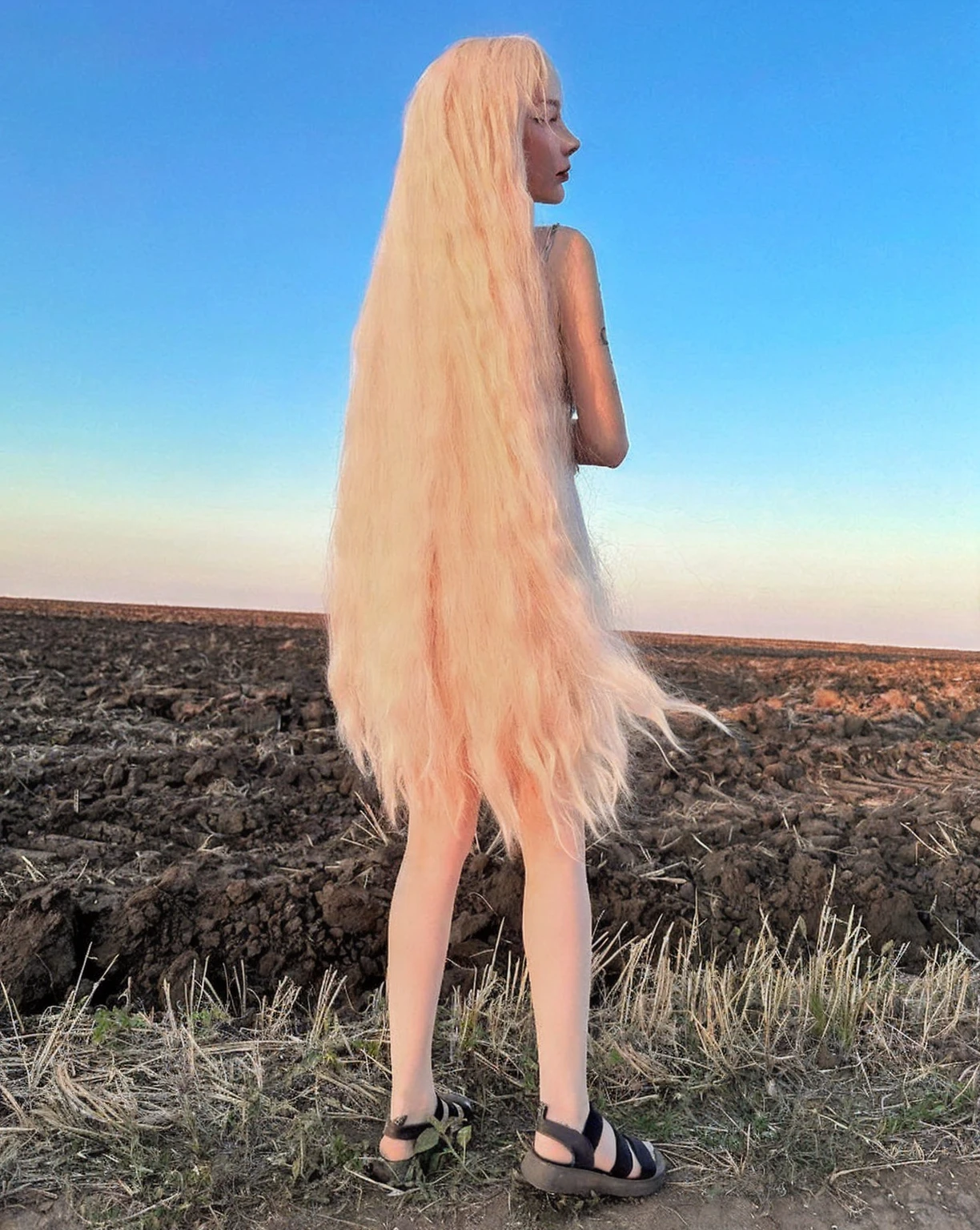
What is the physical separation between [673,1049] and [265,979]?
1.22m

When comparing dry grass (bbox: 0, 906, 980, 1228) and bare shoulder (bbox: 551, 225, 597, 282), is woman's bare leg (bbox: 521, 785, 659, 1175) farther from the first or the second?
bare shoulder (bbox: 551, 225, 597, 282)

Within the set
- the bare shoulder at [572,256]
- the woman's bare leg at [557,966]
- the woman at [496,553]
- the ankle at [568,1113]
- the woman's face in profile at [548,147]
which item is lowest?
the ankle at [568,1113]

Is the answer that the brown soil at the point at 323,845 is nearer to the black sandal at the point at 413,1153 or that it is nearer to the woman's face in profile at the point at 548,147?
the black sandal at the point at 413,1153

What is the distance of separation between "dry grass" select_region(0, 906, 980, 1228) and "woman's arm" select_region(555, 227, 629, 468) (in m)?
1.54

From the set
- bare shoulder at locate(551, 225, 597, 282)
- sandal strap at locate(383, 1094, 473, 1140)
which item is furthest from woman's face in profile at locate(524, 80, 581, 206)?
sandal strap at locate(383, 1094, 473, 1140)

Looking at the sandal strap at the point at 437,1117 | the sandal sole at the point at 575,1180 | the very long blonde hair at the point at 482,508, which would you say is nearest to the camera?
the very long blonde hair at the point at 482,508

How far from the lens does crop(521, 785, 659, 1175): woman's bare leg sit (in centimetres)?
195

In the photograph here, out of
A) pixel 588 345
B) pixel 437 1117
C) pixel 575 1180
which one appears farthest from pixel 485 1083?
pixel 588 345

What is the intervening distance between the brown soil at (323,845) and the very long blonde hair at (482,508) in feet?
4.38

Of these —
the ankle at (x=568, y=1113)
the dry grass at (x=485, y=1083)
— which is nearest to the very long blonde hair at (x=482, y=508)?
the ankle at (x=568, y=1113)

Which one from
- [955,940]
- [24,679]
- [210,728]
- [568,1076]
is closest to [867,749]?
[955,940]

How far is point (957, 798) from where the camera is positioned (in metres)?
Result: 4.70

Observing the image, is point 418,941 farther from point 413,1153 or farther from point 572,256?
point 572,256

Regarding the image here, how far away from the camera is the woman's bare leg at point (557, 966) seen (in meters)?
1.95
